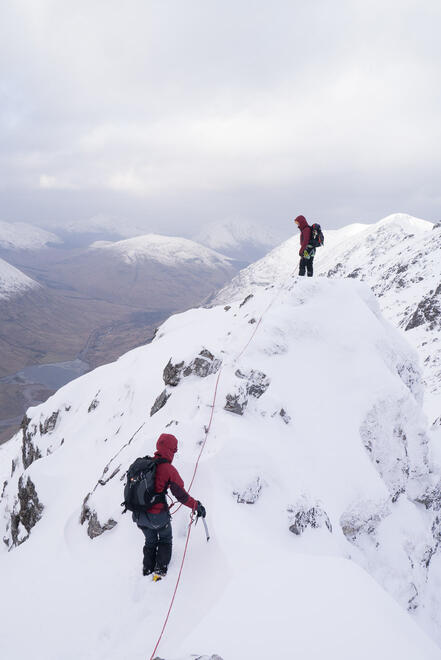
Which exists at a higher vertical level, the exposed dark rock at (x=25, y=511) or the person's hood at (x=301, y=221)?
the person's hood at (x=301, y=221)

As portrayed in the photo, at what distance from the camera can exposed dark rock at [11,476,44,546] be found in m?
15.2

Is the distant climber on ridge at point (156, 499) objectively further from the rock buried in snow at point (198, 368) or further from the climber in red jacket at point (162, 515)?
the rock buried in snow at point (198, 368)

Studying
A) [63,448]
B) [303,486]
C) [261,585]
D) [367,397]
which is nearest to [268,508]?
[303,486]

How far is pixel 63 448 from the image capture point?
20125 millimetres

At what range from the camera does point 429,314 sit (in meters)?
51.2

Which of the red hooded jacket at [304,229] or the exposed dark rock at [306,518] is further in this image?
the red hooded jacket at [304,229]

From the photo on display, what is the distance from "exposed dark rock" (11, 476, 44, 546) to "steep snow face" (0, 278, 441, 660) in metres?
0.10

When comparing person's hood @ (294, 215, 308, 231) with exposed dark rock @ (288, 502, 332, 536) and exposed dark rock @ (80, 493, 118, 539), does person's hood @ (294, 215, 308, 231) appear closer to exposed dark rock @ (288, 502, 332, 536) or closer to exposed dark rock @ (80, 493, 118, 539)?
exposed dark rock @ (288, 502, 332, 536)

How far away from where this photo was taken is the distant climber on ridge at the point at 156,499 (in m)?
7.26

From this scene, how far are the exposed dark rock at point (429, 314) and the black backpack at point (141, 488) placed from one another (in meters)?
51.8

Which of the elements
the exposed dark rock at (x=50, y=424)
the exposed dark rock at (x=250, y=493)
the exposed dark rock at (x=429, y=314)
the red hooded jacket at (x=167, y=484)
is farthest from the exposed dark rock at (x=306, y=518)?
the exposed dark rock at (x=429, y=314)

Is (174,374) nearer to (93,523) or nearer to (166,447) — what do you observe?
(93,523)

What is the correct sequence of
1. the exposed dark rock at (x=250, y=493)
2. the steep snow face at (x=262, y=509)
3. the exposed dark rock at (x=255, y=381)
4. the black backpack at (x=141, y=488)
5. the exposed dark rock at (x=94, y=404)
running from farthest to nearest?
the exposed dark rock at (x=94, y=404)
the exposed dark rock at (x=255, y=381)
the exposed dark rock at (x=250, y=493)
the black backpack at (x=141, y=488)
the steep snow face at (x=262, y=509)

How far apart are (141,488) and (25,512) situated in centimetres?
1286
